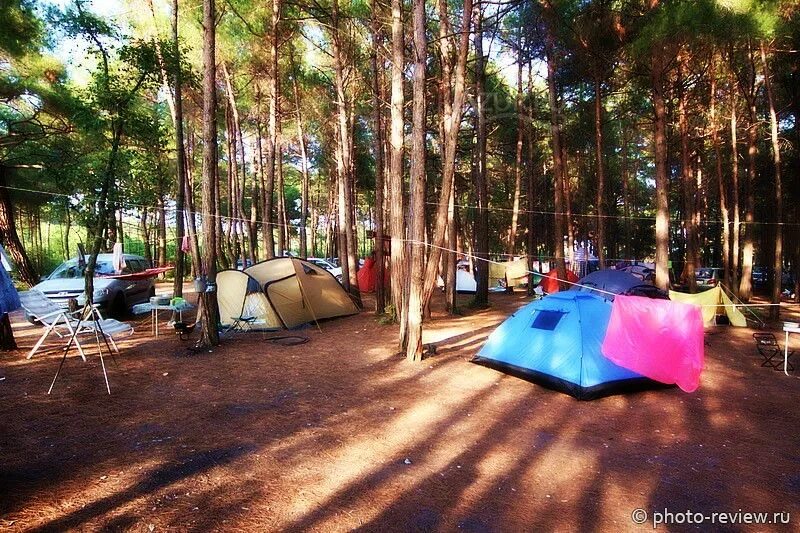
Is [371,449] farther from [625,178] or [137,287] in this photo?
[625,178]

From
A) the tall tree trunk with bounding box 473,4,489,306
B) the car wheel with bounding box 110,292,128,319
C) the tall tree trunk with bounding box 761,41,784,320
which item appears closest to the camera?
the car wheel with bounding box 110,292,128,319

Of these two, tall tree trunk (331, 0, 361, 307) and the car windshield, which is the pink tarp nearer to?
tall tree trunk (331, 0, 361, 307)

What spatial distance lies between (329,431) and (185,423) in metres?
1.40

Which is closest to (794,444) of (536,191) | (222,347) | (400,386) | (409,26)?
(400,386)

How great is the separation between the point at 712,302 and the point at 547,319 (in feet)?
21.1

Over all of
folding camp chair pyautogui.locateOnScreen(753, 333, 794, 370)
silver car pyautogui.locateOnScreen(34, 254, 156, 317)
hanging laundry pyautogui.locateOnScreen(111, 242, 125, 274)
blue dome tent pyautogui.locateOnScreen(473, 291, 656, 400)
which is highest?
hanging laundry pyautogui.locateOnScreen(111, 242, 125, 274)

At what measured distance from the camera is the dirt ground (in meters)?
3.03

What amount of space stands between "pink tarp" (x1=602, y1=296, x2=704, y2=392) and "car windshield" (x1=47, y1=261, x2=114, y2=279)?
36.4ft

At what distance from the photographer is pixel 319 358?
7.39 m

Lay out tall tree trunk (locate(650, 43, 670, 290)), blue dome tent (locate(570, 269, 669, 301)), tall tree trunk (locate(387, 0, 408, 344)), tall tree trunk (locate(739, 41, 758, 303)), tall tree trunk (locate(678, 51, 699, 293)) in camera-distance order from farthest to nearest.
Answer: tall tree trunk (locate(678, 51, 699, 293))
tall tree trunk (locate(739, 41, 758, 303))
blue dome tent (locate(570, 269, 669, 301))
tall tree trunk (locate(650, 43, 670, 290))
tall tree trunk (locate(387, 0, 408, 344))

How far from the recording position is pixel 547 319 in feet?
20.5

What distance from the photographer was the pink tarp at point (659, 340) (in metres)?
4.91

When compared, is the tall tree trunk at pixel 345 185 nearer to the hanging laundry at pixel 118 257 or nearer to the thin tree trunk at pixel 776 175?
the hanging laundry at pixel 118 257

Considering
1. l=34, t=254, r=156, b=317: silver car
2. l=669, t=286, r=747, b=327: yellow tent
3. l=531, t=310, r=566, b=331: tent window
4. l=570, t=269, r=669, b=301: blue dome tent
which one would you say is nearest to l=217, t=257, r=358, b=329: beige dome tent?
l=34, t=254, r=156, b=317: silver car
